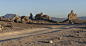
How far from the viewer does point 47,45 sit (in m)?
8.41

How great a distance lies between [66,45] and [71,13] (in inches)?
4647

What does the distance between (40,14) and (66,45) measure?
120570 millimetres

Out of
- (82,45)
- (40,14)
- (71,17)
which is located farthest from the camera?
(40,14)

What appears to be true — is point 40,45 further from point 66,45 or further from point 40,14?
point 40,14

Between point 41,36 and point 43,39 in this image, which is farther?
point 41,36

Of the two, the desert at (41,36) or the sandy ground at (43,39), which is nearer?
the sandy ground at (43,39)

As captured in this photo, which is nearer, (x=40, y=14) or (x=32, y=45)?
(x=32, y=45)

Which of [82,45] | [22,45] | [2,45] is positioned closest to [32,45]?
[22,45]

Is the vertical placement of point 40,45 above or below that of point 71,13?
below

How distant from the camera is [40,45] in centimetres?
847

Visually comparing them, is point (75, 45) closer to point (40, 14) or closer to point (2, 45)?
point (2, 45)

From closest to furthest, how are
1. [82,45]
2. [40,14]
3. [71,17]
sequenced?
[82,45], [71,17], [40,14]

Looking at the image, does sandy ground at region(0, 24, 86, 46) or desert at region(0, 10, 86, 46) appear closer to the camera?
sandy ground at region(0, 24, 86, 46)

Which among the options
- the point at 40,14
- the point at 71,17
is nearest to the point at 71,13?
the point at 71,17
